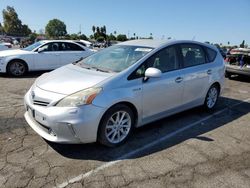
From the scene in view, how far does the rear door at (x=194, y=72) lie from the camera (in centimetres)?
494

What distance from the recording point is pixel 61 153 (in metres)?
3.69

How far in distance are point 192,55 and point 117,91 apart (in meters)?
2.25

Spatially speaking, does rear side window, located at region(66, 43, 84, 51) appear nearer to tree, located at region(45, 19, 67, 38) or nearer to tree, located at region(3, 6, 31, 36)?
tree, located at region(3, 6, 31, 36)

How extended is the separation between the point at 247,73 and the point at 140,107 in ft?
25.1

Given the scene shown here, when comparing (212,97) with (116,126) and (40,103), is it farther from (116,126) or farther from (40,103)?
(40,103)

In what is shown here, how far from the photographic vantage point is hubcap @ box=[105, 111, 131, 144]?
150 inches

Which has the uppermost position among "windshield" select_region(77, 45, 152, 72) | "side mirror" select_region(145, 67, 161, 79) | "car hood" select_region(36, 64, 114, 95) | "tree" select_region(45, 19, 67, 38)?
"tree" select_region(45, 19, 67, 38)

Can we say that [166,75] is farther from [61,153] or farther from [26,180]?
[26,180]

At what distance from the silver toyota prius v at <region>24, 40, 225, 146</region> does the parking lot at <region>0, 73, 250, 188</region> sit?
29cm

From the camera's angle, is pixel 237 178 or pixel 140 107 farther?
pixel 140 107

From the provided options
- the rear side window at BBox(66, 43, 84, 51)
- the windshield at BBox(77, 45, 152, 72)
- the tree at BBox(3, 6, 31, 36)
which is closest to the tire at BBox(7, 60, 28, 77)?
the rear side window at BBox(66, 43, 84, 51)

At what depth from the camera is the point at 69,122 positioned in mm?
3383

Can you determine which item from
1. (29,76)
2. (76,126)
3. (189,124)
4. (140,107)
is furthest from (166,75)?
(29,76)

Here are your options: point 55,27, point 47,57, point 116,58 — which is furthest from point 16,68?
point 55,27
